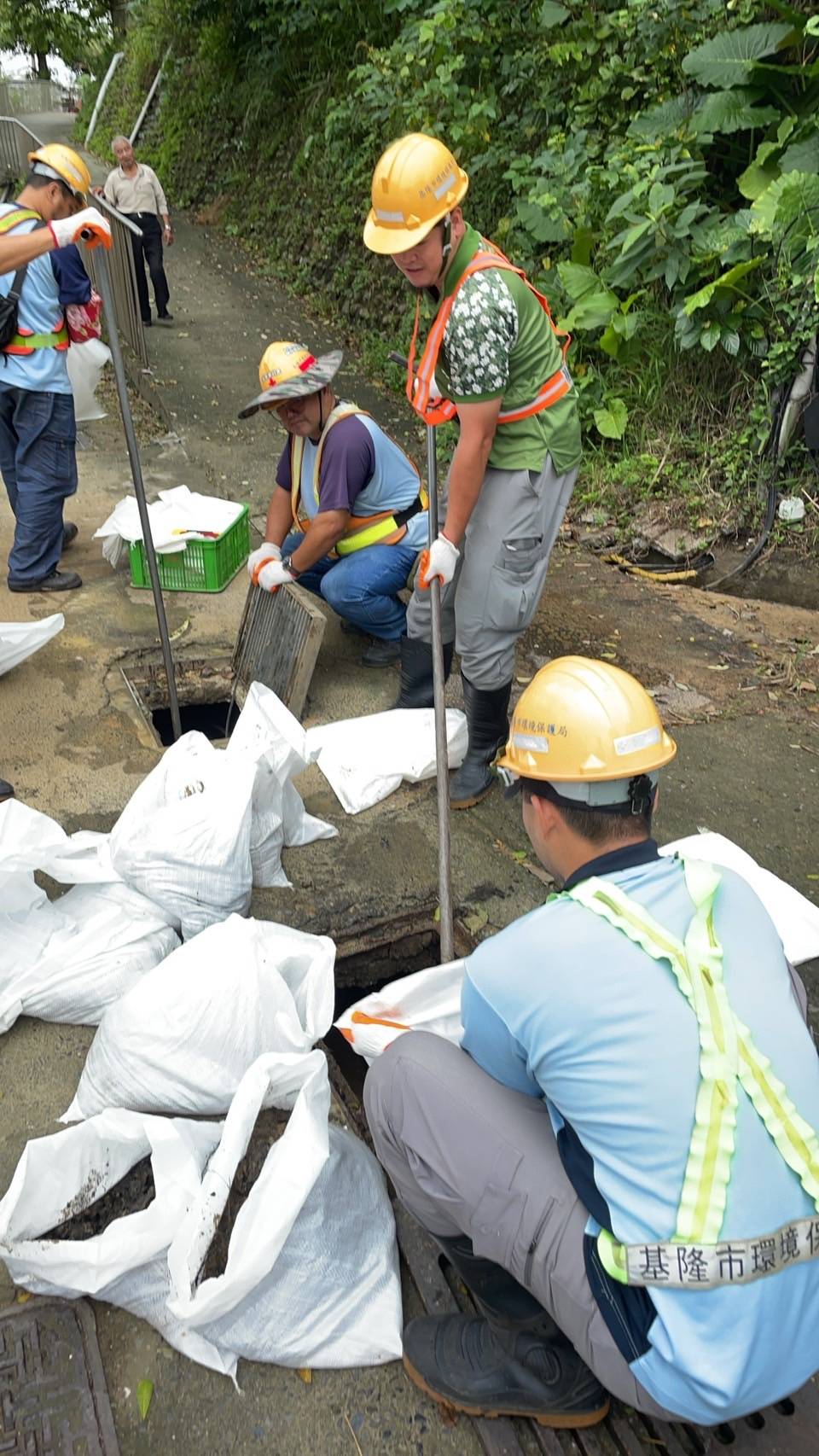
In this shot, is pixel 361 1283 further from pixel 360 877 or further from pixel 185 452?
pixel 185 452

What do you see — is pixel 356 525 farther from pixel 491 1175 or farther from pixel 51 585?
pixel 491 1175

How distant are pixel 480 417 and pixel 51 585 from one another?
8.37 ft

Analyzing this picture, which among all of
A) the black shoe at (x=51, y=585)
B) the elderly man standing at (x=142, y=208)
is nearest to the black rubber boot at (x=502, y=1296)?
the black shoe at (x=51, y=585)

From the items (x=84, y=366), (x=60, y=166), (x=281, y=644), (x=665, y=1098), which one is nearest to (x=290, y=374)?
(x=281, y=644)

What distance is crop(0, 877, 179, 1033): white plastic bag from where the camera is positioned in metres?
2.38

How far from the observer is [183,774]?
2795 millimetres

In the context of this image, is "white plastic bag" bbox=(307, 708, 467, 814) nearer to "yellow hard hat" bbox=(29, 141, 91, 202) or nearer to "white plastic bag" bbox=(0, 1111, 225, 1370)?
"white plastic bag" bbox=(0, 1111, 225, 1370)

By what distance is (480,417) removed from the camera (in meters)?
2.83

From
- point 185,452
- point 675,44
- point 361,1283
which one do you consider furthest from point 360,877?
point 675,44

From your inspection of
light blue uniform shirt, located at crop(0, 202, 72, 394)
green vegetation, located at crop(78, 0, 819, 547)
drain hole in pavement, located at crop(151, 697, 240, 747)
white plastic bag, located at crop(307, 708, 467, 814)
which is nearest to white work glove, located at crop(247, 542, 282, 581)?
drain hole in pavement, located at crop(151, 697, 240, 747)

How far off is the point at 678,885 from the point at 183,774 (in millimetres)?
1721

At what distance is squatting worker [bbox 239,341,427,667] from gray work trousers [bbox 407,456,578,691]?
60cm

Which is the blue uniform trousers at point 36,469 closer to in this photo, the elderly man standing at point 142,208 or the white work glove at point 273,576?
the white work glove at point 273,576

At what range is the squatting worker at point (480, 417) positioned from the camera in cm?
270
